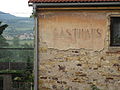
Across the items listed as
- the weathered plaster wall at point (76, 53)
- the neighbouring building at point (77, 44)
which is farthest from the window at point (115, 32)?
the weathered plaster wall at point (76, 53)

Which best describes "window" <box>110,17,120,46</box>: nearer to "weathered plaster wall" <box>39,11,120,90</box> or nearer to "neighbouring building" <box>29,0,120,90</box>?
"neighbouring building" <box>29,0,120,90</box>

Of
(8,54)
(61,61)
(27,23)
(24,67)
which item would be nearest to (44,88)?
(61,61)

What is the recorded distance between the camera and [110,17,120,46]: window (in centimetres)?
1174

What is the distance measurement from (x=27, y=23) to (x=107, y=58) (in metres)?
31.8

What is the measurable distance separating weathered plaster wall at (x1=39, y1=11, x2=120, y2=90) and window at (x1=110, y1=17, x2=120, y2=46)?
218 millimetres

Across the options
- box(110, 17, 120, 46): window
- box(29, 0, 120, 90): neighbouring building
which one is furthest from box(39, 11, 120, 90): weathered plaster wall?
box(110, 17, 120, 46): window

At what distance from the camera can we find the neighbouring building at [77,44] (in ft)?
38.2

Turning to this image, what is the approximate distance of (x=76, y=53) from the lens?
469 inches

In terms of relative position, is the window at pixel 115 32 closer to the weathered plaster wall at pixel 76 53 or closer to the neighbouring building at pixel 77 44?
the neighbouring building at pixel 77 44

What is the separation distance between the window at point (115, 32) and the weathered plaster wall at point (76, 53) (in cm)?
22

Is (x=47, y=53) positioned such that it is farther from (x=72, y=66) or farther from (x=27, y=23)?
(x=27, y=23)

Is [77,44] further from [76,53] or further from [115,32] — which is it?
[115,32]

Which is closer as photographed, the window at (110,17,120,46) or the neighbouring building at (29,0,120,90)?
the neighbouring building at (29,0,120,90)

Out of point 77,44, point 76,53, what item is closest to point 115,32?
point 77,44
